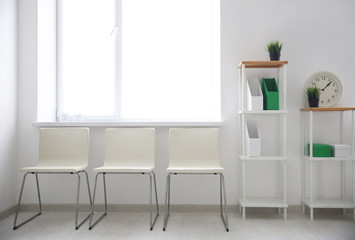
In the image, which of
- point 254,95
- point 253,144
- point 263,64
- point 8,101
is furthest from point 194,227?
point 8,101

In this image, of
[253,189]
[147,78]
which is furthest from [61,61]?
[253,189]

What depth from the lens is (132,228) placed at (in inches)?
95.3

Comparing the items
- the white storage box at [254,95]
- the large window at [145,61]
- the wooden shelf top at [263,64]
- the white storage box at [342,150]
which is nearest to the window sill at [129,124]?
the large window at [145,61]

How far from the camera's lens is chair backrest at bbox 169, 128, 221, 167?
108 inches

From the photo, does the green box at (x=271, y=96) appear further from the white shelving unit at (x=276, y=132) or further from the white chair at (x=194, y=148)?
the white chair at (x=194, y=148)

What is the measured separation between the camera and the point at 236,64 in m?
2.91

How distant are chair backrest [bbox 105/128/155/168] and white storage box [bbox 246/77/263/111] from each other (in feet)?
3.01

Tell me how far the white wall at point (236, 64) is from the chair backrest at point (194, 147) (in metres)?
0.18

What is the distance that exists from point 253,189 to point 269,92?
931 millimetres

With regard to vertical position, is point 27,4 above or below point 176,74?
above

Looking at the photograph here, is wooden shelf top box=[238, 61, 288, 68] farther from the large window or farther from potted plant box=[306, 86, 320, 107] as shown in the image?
the large window

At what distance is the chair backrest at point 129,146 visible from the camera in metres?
2.79

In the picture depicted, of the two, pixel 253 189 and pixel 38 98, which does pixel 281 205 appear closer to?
pixel 253 189

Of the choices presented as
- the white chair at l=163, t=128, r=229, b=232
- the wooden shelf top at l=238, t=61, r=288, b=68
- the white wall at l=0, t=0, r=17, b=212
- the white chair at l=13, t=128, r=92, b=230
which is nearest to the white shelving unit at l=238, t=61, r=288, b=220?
the wooden shelf top at l=238, t=61, r=288, b=68
